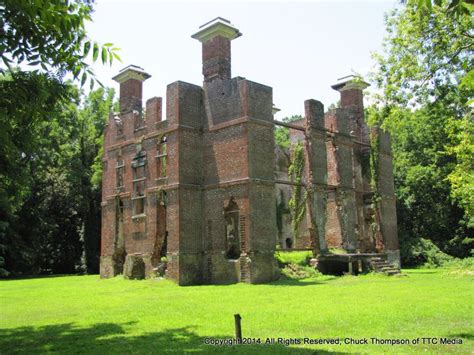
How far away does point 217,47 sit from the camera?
23.9 metres

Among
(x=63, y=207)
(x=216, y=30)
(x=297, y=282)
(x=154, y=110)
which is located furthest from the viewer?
(x=63, y=207)

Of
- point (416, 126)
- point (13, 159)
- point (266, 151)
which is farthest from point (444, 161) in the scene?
point (13, 159)

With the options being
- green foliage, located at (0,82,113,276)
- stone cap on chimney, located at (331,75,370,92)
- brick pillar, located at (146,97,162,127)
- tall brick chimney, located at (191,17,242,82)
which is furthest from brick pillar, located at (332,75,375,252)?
green foliage, located at (0,82,113,276)

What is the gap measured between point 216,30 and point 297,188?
396 inches

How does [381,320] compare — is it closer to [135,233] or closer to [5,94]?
[5,94]

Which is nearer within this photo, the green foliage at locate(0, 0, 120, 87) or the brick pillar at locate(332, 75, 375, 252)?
the green foliage at locate(0, 0, 120, 87)

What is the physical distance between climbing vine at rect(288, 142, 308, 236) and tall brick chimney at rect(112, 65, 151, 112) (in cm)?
980

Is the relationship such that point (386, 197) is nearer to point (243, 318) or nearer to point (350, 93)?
point (350, 93)

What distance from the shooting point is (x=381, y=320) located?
9922 mm

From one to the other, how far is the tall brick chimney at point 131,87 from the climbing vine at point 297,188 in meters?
9.80

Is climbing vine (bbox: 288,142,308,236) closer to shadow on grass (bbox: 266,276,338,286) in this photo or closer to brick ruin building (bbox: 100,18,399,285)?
brick ruin building (bbox: 100,18,399,285)

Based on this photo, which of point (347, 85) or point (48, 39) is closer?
point (48, 39)

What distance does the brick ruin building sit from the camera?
21.6 metres

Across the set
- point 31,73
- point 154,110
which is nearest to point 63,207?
point 154,110
